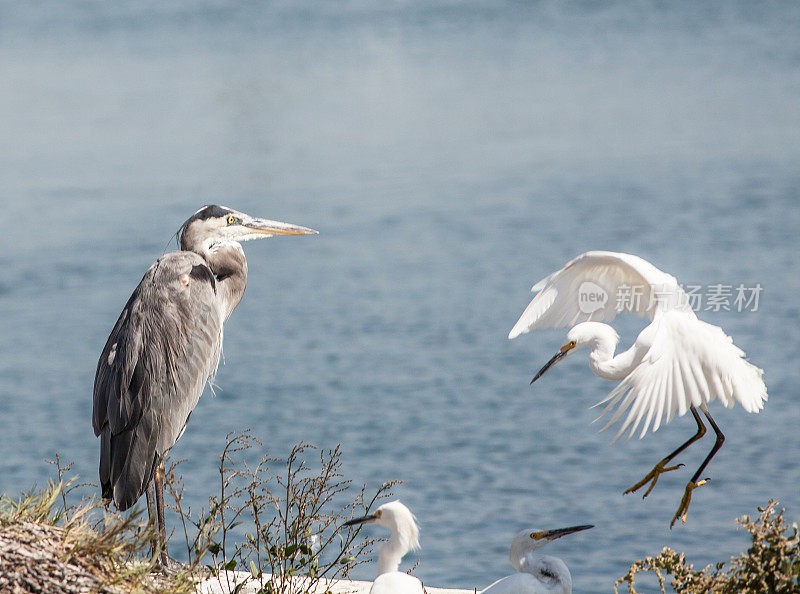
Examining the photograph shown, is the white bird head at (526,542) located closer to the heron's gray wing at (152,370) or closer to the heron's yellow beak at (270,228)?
the heron's gray wing at (152,370)

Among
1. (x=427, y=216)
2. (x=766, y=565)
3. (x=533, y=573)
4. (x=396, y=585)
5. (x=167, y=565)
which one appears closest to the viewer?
(x=766, y=565)

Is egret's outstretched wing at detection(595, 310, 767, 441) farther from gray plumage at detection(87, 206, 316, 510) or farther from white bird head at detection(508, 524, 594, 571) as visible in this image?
gray plumage at detection(87, 206, 316, 510)

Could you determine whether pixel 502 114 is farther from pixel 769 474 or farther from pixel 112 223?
pixel 769 474

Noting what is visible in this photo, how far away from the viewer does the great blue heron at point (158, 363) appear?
530cm

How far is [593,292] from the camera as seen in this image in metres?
5.40

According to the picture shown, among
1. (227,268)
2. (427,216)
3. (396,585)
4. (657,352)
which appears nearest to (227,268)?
(227,268)

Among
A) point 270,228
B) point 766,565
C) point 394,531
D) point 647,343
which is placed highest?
point 270,228

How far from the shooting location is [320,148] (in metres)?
20.0

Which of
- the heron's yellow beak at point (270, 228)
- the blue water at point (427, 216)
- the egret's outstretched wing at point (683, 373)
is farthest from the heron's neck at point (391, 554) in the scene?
the blue water at point (427, 216)

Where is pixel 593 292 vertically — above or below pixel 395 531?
above

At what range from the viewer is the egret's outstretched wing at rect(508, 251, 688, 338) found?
5035mm

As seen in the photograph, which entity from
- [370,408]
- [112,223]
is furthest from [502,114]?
[370,408]

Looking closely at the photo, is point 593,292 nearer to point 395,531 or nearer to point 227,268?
point 395,531

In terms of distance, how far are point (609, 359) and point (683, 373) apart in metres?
0.47
